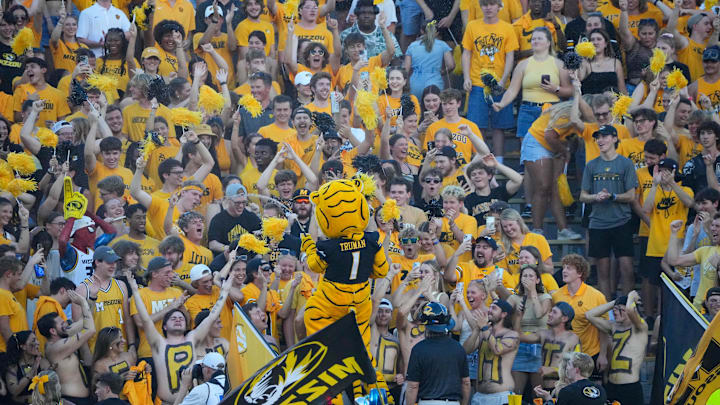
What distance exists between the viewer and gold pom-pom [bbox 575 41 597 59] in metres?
14.5

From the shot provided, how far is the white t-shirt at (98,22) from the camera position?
15461mm

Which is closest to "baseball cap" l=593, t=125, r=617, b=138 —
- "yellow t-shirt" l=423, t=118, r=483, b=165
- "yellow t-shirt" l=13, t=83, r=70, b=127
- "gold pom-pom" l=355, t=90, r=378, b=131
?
"yellow t-shirt" l=423, t=118, r=483, b=165

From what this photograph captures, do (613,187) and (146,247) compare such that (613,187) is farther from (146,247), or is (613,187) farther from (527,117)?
(146,247)

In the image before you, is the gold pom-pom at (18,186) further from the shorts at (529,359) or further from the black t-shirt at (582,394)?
the black t-shirt at (582,394)

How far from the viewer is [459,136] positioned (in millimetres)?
14117

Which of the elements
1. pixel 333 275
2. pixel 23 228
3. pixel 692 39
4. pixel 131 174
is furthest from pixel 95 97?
pixel 692 39

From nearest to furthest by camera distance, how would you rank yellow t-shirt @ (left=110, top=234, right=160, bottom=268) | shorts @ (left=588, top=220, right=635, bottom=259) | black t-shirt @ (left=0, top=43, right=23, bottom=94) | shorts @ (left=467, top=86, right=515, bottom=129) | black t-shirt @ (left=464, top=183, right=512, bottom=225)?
yellow t-shirt @ (left=110, top=234, right=160, bottom=268) < black t-shirt @ (left=464, top=183, right=512, bottom=225) < shorts @ (left=588, top=220, right=635, bottom=259) < black t-shirt @ (left=0, top=43, right=23, bottom=94) < shorts @ (left=467, top=86, right=515, bottom=129)

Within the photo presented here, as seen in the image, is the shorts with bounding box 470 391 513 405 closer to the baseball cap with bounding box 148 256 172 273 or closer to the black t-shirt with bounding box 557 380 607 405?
the black t-shirt with bounding box 557 380 607 405

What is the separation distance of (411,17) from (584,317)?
6334 mm

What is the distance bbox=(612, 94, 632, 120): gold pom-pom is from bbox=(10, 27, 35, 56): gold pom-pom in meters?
7.12

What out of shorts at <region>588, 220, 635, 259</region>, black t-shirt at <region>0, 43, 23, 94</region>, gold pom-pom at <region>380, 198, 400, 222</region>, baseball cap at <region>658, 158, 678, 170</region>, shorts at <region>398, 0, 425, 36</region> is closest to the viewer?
gold pom-pom at <region>380, 198, 400, 222</region>

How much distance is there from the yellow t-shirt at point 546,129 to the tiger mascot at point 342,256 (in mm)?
4763

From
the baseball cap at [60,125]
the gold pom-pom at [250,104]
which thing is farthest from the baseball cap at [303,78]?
the baseball cap at [60,125]

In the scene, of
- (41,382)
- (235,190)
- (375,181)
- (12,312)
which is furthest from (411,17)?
(41,382)
